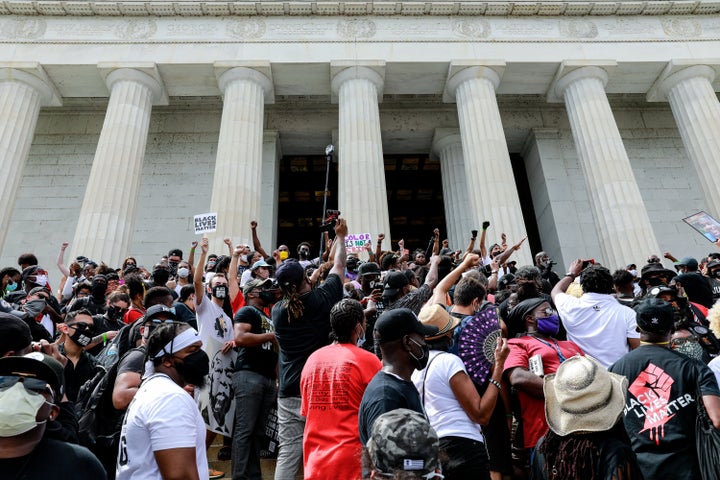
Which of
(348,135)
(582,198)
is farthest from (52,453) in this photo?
(582,198)

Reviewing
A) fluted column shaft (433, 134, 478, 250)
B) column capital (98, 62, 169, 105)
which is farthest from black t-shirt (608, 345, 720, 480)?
column capital (98, 62, 169, 105)

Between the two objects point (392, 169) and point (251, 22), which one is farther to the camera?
point (392, 169)

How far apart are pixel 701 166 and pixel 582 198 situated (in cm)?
473

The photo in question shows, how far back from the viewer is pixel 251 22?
67.7 ft

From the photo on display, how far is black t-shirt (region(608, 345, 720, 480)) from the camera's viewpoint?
340cm

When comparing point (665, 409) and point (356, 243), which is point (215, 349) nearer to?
point (665, 409)

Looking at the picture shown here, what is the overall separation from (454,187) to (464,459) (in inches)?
773

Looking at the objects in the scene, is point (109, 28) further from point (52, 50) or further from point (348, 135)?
point (348, 135)

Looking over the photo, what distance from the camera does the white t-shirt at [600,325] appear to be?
514 cm

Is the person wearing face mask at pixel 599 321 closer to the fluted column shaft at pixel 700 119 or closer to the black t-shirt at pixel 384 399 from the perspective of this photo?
the black t-shirt at pixel 384 399

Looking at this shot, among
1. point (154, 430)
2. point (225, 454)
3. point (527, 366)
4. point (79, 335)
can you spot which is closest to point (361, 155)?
point (225, 454)

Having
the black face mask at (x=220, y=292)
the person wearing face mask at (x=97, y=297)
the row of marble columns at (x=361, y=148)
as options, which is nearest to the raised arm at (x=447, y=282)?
the black face mask at (x=220, y=292)

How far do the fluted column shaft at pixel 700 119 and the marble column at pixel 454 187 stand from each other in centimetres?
854

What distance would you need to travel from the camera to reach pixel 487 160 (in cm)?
1852
